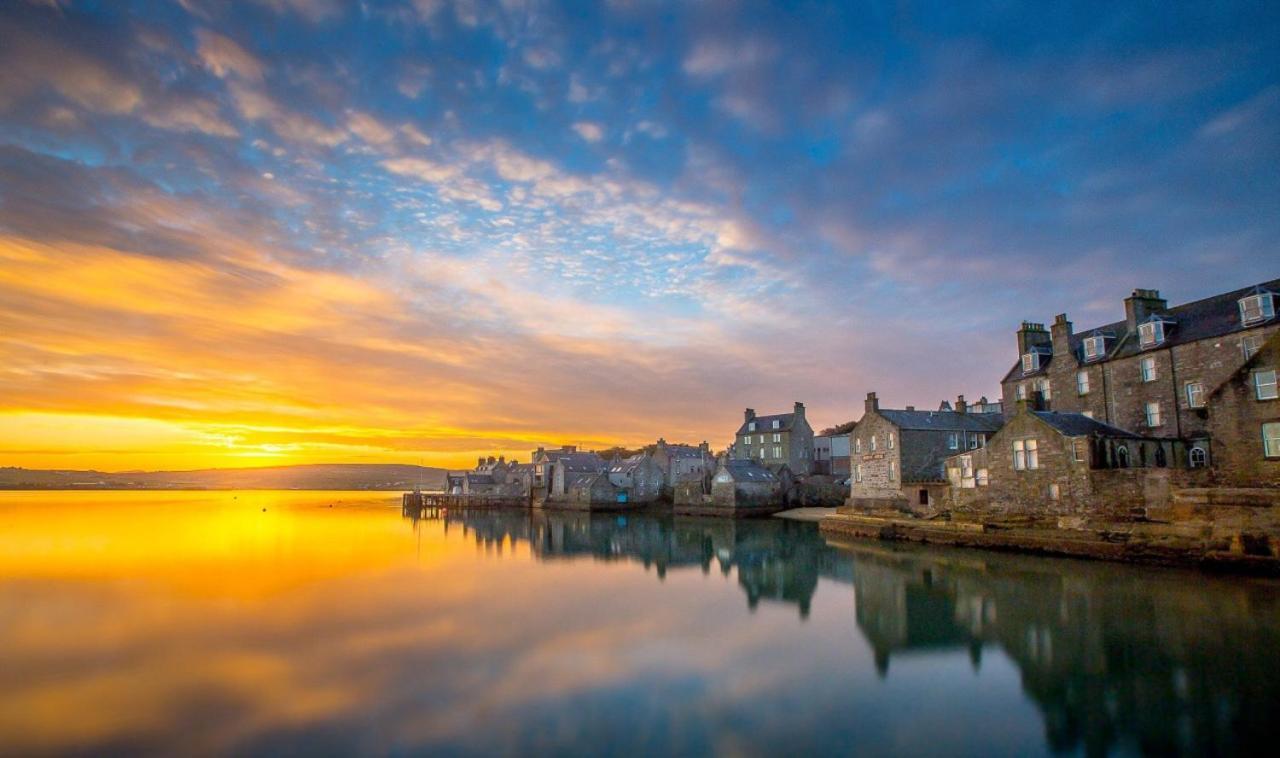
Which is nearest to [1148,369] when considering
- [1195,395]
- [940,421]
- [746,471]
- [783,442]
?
[1195,395]

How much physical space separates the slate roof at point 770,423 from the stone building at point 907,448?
73.7 ft

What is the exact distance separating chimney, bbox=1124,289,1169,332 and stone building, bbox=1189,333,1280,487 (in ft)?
24.0

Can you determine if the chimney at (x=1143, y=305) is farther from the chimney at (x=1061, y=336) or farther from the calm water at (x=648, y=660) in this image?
the calm water at (x=648, y=660)

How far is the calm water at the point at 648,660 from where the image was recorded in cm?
879

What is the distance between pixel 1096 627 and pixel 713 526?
107 feet

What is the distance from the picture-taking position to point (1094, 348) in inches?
1144

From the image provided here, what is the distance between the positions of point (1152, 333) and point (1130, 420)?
11.6 ft

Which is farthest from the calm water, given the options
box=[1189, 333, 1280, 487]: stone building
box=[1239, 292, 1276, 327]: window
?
box=[1239, 292, 1276, 327]: window

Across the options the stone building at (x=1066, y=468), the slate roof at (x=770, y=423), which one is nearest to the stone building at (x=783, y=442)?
the slate roof at (x=770, y=423)

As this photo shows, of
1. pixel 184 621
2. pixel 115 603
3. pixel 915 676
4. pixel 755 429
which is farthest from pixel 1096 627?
pixel 755 429

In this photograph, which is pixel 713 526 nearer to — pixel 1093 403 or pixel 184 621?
pixel 1093 403

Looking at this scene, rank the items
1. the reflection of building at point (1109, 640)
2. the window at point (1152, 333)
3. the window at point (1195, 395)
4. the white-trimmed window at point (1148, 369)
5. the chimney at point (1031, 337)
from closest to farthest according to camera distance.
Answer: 1. the reflection of building at point (1109, 640)
2. the window at point (1195, 395)
3. the window at point (1152, 333)
4. the white-trimmed window at point (1148, 369)
5. the chimney at point (1031, 337)

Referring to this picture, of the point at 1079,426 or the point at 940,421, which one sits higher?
the point at 940,421

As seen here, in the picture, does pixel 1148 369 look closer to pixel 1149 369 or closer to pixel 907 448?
pixel 1149 369
